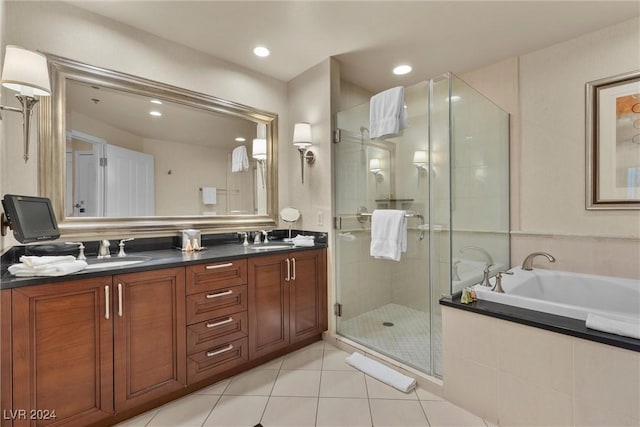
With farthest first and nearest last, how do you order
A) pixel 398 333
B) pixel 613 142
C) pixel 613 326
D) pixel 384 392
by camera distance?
pixel 398 333 → pixel 613 142 → pixel 384 392 → pixel 613 326

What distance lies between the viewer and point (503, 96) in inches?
104

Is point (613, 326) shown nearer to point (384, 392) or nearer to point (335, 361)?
point (384, 392)

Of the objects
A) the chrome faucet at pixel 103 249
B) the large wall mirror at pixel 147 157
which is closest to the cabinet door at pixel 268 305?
the large wall mirror at pixel 147 157

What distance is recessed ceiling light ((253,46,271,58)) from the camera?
2379 millimetres

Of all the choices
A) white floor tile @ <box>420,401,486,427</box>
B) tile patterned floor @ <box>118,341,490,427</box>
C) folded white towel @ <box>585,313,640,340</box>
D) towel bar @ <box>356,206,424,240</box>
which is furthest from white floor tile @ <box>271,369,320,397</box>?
folded white towel @ <box>585,313,640,340</box>

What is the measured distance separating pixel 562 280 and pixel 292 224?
7.42ft

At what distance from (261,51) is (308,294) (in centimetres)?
207

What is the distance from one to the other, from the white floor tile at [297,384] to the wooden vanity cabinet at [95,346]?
23.6 inches

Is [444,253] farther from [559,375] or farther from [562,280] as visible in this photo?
[562,280]

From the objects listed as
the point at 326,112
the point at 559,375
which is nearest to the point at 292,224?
the point at 326,112

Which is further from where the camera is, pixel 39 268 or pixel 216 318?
pixel 216 318

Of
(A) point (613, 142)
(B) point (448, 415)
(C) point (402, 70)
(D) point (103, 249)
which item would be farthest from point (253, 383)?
(A) point (613, 142)

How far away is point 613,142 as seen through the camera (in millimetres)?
2109

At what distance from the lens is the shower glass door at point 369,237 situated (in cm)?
223
